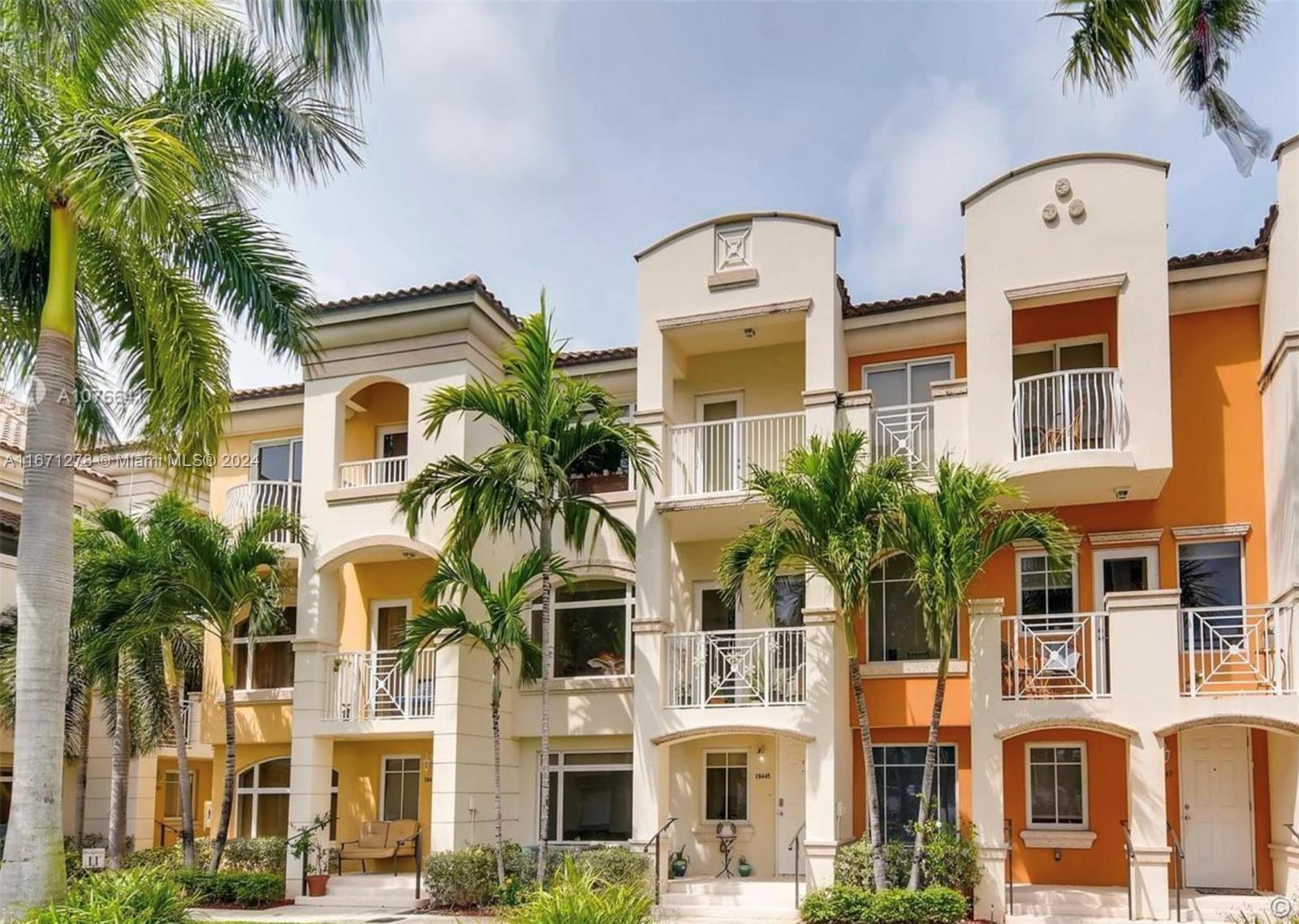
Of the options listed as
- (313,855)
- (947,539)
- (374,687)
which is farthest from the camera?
(374,687)

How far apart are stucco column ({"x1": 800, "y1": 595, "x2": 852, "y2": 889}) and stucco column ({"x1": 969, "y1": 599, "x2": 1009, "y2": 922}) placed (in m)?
1.87

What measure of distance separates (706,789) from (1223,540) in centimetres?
872

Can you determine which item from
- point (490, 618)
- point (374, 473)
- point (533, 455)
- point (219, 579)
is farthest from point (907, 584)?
point (219, 579)

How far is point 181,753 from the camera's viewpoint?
834 inches

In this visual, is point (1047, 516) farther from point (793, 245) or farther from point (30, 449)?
point (30, 449)

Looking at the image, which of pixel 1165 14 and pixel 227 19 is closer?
pixel 1165 14

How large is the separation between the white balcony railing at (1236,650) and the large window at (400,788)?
13002 millimetres

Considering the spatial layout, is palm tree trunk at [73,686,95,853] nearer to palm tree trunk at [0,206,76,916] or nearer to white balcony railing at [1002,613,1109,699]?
palm tree trunk at [0,206,76,916]

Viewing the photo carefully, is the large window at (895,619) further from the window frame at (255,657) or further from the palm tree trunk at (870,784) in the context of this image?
the window frame at (255,657)

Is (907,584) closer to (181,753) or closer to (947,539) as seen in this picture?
(947,539)

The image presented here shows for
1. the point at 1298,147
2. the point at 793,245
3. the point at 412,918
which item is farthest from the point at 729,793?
the point at 1298,147

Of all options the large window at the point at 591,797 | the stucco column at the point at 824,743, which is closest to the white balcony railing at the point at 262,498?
the large window at the point at 591,797

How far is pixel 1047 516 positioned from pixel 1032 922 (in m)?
5.12

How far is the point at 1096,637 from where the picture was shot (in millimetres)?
17094
